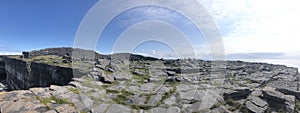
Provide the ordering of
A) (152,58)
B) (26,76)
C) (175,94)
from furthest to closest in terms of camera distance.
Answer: (152,58)
(26,76)
(175,94)

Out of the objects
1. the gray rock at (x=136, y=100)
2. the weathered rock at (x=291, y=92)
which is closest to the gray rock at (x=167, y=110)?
the gray rock at (x=136, y=100)

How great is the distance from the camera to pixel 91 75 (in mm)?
10266

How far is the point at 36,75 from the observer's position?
1716 centimetres

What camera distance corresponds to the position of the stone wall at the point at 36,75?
12.5 m

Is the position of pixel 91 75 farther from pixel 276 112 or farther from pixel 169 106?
pixel 276 112

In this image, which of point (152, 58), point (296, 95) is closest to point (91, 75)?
point (296, 95)

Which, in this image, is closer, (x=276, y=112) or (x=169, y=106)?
(x=276, y=112)

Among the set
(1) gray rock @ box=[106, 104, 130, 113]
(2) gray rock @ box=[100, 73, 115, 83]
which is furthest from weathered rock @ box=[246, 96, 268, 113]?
(2) gray rock @ box=[100, 73, 115, 83]

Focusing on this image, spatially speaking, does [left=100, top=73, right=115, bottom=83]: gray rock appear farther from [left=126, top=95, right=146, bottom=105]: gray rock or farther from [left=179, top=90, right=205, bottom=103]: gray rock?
[left=179, top=90, right=205, bottom=103]: gray rock

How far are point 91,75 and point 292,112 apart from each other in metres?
7.94

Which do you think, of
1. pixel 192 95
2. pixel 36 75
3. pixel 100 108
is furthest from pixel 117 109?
pixel 36 75

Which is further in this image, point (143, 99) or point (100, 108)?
point (143, 99)

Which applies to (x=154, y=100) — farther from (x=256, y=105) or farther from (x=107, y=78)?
(x=107, y=78)

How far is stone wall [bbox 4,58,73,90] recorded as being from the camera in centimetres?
1245
